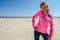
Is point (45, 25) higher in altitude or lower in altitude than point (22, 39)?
higher

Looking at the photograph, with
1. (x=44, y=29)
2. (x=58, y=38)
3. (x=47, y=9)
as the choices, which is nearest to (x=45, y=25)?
(x=44, y=29)

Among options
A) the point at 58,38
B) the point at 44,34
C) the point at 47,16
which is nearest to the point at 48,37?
the point at 44,34

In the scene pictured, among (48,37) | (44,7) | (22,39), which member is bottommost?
(22,39)

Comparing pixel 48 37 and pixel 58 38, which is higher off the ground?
pixel 48 37

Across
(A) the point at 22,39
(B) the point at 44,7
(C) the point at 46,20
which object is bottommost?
(A) the point at 22,39

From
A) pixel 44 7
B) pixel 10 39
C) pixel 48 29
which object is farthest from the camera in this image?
pixel 10 39

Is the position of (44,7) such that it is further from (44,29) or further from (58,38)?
(58,38)

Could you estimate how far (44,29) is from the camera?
344 centimetres

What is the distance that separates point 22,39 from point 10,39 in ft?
0.91

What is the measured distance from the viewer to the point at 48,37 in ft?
11.2

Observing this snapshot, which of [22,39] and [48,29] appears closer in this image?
[48,29]

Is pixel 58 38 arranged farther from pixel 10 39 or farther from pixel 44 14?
pixel 44 14

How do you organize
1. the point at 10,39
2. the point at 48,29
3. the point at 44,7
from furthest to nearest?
the point at 10,39 < the point at 48,29 < the point at 44,7

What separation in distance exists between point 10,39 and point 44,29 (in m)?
1.42
